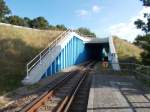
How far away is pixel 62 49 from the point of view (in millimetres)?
36156

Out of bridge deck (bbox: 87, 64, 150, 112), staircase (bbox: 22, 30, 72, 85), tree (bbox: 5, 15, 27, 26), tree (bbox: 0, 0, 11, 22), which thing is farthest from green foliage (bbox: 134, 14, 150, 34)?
tree (bbox: 5, 15, 27, 26)

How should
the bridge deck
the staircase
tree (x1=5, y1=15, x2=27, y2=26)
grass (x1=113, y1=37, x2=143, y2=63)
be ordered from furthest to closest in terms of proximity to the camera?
tree (x1=5, y1=15, x2=27, y2=26) → grass (x1=113, y1=37, x2=143, y2=63) → the staircase → the bridge deck

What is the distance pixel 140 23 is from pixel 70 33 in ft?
36.1

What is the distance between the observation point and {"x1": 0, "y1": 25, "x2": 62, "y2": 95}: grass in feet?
77.8

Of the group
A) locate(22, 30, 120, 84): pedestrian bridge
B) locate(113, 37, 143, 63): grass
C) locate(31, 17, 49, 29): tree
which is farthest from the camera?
locate(31, 17, 49, 29): tree

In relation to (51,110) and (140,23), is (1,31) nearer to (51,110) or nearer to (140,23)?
(140,23)

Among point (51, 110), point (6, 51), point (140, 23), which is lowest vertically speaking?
point (51, 110)

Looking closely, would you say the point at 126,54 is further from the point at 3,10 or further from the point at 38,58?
the point at 3,10

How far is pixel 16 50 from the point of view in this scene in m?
35.9

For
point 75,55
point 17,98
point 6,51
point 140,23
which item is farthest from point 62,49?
point 17,98

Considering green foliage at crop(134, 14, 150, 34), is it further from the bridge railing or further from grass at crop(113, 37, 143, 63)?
grass at crop(113, 37, 143, 63)

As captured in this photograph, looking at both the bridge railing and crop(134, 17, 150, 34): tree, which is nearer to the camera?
the bridge railing

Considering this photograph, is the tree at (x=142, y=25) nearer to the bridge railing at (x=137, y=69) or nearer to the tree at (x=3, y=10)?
the bridge railing at (x=137, y=69)

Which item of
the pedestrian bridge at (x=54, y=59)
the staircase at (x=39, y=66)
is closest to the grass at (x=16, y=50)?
the staircase at (x=39, y=66)
